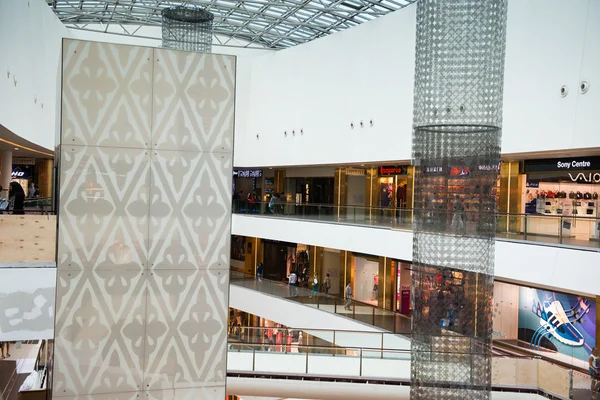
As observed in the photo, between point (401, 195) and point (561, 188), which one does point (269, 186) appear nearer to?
point (401, 195)

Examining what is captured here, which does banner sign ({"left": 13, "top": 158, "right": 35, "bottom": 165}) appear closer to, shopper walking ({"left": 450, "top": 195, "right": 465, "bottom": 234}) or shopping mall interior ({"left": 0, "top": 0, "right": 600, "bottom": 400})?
shopping mall interior ({"left": 0, "top": 0, "right": 600, "bottom": 400})

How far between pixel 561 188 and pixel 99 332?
16.1 m

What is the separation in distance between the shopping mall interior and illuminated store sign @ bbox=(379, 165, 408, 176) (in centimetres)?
16

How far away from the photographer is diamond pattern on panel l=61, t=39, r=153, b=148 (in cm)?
566

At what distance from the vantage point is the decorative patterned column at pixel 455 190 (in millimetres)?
6812

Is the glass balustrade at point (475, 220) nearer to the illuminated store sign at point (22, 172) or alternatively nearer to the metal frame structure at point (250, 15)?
the metal frame structure at point (250, 15)

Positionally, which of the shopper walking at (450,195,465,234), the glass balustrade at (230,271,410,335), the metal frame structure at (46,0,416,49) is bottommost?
the glass balustrade at (230,271,410,335)

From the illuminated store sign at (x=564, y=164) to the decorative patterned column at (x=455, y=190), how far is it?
1145cm

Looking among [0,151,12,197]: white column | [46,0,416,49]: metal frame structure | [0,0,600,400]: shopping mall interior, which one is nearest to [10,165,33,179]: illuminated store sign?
[0,0,600,400]: shopping mall interior

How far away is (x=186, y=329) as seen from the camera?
6086mm

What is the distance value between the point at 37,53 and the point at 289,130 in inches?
484

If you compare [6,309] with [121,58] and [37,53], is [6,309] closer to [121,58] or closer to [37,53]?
[121,58]

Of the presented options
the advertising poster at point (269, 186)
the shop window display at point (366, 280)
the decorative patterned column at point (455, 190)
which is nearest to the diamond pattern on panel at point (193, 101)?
the decorative patterned column at point (455, 190)

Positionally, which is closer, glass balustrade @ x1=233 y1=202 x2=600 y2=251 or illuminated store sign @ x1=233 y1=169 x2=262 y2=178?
glass balustrade @ x1=233 y1=202 x2=600 y2=251
